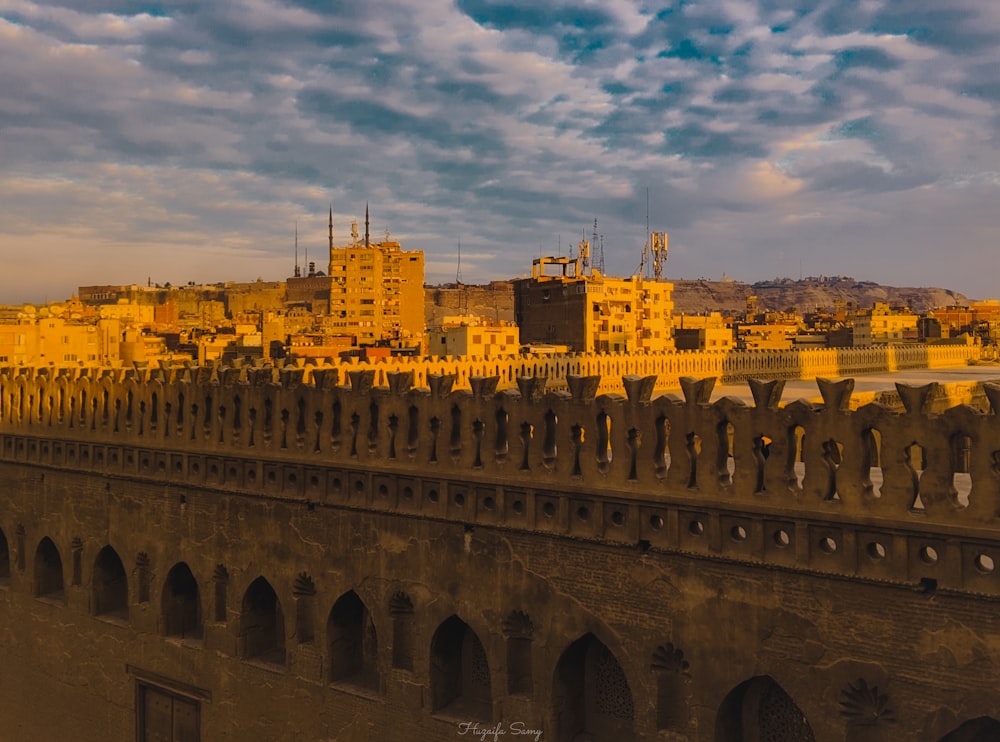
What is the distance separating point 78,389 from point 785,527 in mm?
9905

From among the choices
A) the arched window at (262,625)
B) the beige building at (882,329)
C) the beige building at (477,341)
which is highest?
the beige building at (882,329)

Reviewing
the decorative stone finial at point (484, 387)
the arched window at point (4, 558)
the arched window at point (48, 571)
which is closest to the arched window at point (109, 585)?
the arched window at point (48, 571)

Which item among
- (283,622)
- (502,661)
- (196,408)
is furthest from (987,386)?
(196,408)

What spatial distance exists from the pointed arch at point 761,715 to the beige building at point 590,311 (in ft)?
162

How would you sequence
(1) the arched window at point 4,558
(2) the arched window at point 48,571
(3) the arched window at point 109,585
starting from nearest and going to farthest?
(3) the arched window at point 109,585 < (2) the arched window at point 48,571 < (1) the arched window at point 4,558

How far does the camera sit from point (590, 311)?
58469 mm

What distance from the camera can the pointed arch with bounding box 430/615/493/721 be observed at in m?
8.13

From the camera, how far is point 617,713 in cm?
742

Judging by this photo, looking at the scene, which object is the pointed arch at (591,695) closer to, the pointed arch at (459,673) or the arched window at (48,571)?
the pointed arch at (459,673)

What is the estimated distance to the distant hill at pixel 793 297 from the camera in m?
172

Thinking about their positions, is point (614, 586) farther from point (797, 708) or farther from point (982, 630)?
point (982, 630)

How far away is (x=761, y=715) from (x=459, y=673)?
3.14 meters

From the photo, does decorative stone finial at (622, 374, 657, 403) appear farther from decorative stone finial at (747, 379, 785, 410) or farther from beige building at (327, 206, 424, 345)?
beige building at (327, 206, 424, 345)

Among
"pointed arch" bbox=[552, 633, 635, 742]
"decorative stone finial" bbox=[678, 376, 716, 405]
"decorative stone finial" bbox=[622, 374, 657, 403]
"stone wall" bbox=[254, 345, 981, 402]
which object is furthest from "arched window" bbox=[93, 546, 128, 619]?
"decorative stone finial" bbox=[678, 376, 716, 405]
